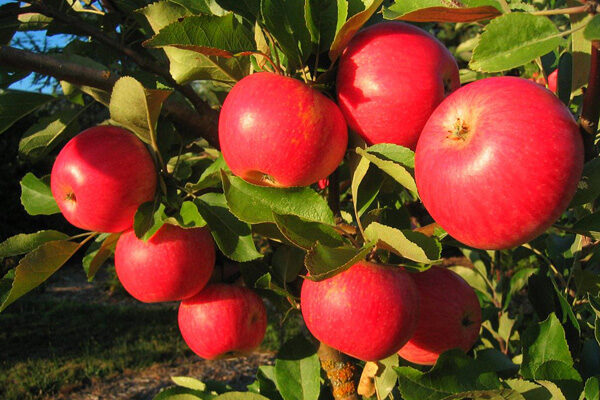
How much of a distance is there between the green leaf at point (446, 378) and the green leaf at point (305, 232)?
0.22 m

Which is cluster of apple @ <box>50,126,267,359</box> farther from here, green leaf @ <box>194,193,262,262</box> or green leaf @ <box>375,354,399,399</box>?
green leaf @ <box>375,354,399,399</box>

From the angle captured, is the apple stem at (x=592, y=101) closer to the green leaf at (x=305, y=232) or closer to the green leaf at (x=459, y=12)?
the green leaf at (x=459, y=12)

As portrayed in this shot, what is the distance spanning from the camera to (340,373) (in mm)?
1072

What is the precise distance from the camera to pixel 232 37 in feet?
2.39

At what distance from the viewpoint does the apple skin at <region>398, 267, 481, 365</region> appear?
2.95 ft

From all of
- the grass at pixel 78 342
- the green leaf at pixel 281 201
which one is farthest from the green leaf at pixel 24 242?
the grass at pixel 78 342

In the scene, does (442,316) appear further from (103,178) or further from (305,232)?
(103,178)

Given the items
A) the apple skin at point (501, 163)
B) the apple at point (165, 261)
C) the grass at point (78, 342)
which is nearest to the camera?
the apple skin at point (501, 163)

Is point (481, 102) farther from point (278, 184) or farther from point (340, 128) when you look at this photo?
point (278, 184)

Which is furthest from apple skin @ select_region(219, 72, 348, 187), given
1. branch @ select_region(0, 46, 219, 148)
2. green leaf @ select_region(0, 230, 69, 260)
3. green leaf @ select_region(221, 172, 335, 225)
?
green leaf @ select_region(0, 230, 69, 260)

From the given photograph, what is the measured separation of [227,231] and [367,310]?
31 centimetres

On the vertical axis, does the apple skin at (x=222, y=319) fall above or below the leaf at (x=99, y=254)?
below

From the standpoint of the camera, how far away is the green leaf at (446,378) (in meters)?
0.72

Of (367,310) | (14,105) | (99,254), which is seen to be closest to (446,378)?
(367,310)
